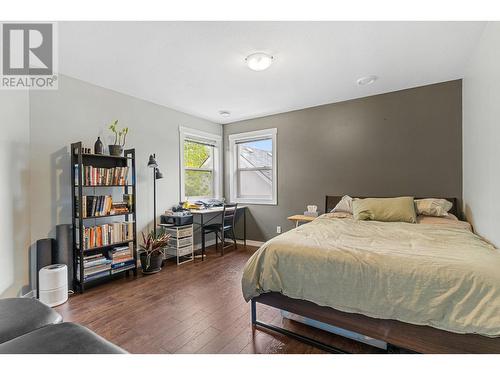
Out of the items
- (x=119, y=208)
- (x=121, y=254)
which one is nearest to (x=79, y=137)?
(x=119, y=208)

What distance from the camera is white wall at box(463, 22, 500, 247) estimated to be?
1.79 meters

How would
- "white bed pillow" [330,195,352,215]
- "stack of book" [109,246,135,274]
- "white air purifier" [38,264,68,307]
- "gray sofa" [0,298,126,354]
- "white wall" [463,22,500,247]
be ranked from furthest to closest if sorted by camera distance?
"white bed pillow" [330,195,352,215] < "stack of book" [109,246,135,274] < "white air purifier" [38,264,68,307] < "white wall" [463,22,500,247] < "gray sofa" [0,298,126,354]

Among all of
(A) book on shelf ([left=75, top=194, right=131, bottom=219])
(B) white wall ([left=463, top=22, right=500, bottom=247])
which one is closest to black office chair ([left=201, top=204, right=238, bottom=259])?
(A) book on shelf ([left=75, top=194, right=131, bottom=219])

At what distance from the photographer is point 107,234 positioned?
2766mm

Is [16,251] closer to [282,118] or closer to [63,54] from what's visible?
[63,54]

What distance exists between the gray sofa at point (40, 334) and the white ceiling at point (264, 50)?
2.01m

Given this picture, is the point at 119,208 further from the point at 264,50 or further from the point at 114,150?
the point at 264,50

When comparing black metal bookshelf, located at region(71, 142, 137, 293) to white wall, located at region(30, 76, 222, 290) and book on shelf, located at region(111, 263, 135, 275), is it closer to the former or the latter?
book on shelf, located at region(111, 263, 135, 275)

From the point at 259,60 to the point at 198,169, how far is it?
2.55 metres

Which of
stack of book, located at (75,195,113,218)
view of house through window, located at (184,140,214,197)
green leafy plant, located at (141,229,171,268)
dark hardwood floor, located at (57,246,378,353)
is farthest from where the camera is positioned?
view of house through window, located at (184,140,214,197)

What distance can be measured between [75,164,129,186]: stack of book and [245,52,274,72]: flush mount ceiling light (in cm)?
194
